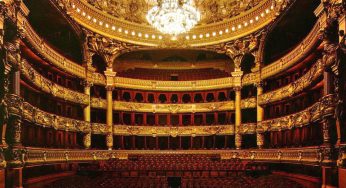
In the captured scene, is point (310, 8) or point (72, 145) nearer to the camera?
point (310, 8)

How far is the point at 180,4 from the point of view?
1647 centimetres

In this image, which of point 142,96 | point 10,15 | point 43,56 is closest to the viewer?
point 10,15

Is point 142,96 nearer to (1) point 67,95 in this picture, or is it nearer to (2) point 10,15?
(1) point 67,95

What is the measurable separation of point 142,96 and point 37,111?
1194 centimetres

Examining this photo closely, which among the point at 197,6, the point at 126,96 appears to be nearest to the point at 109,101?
the point at 126,96

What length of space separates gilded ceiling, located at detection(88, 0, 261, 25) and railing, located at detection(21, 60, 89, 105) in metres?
5.94

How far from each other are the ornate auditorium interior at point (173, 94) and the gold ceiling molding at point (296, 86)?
0.12 meters

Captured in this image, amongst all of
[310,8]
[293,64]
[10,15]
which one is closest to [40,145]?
[10,15]

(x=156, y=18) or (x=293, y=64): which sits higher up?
(x=156, y=18)

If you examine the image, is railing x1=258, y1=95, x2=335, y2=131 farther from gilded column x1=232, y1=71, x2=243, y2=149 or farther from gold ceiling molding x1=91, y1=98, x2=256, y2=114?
gold ceiling molding x1=91, y1=98, x2=256, y2=114

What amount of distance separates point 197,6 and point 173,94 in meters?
7.39

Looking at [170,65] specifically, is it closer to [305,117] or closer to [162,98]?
[162,98]

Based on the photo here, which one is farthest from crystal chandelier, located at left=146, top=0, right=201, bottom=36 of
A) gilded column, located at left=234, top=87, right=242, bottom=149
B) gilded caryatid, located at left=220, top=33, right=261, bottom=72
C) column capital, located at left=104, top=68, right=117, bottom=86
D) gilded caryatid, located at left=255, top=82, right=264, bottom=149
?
gilded column, located at left=234, top=87, right=242, bottom=149

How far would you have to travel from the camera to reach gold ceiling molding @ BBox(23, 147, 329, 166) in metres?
13.8
